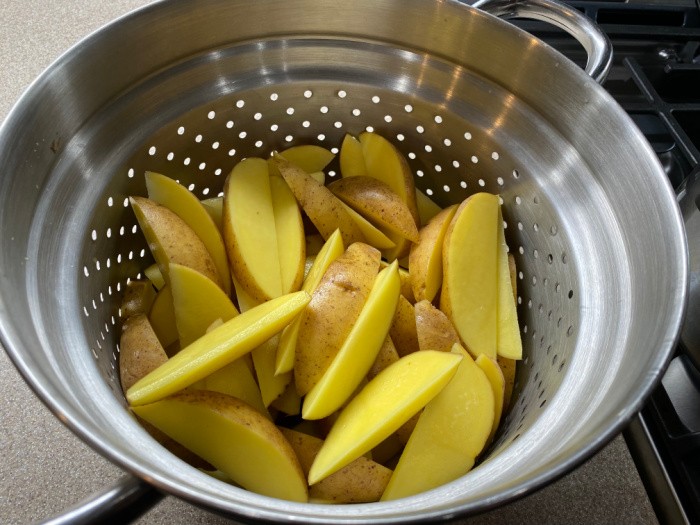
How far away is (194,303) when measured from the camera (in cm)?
59

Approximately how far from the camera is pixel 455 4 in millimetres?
580

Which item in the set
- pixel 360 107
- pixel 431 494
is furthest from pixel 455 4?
pixel 431 494

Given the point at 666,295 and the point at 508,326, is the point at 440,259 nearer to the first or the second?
the point at 508,326

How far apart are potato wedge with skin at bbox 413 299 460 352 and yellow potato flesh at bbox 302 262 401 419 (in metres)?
0.03

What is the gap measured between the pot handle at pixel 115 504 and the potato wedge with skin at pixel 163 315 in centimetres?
29

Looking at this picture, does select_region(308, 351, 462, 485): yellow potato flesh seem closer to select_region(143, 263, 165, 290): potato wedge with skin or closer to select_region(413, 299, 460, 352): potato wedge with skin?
select_region(413, 299, 460, 352): potato wedge with skin

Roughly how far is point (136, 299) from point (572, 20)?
0.53m

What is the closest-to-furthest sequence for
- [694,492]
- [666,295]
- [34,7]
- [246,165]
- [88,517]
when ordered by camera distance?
[88,517] < [666,295] < [694,492] < [246,165] < [34,7]

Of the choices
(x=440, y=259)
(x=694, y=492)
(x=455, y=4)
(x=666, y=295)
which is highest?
(x=455, y=4)

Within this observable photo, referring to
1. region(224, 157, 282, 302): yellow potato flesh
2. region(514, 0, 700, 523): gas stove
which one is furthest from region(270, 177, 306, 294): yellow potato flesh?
region(514, 0, 700, 523): gas stove

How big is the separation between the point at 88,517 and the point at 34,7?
2.99 ft

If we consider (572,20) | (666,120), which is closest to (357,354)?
(572,20)

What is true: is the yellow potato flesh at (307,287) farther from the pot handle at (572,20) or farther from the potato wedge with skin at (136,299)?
the pot handle at (572,20)

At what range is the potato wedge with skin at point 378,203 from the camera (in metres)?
0.67
